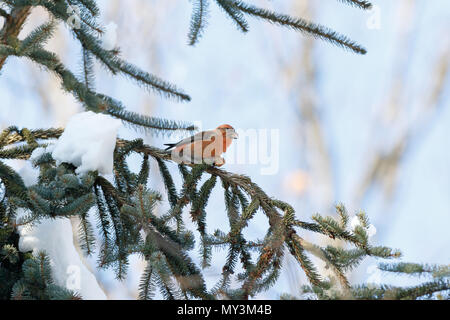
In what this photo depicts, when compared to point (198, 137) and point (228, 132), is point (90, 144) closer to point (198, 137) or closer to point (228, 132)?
point (198, 137)

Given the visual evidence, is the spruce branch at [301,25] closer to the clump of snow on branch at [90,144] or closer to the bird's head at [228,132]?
the bird's head at [228,132]

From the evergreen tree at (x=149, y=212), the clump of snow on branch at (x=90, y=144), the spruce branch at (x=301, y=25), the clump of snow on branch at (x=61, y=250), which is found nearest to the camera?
the evergreen tree at (x=149, y=212)

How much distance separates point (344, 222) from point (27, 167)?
88 cm

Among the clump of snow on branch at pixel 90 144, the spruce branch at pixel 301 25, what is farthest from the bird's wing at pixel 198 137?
the spruce branch at pixel 301 25

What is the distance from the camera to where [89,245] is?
1.39 m

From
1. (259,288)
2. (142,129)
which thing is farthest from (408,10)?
(259,288)

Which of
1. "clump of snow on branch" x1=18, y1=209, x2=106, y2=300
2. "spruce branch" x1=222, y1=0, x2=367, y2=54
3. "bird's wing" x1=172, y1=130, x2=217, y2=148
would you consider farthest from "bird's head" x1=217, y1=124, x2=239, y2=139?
"clump of snow on branch" x1=18, y1=209, x2=106, y2=300

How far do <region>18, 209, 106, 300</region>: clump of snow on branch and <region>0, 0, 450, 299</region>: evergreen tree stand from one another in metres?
0.04

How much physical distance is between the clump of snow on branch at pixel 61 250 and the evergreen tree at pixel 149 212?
0.12 feet

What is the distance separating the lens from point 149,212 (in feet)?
3.99

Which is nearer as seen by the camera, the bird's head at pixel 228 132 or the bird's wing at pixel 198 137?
the bird's wing at pixel 198 137

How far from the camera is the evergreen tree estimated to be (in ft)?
3.71

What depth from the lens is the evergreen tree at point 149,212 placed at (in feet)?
3.71

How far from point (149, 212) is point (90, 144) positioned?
1.06ft
